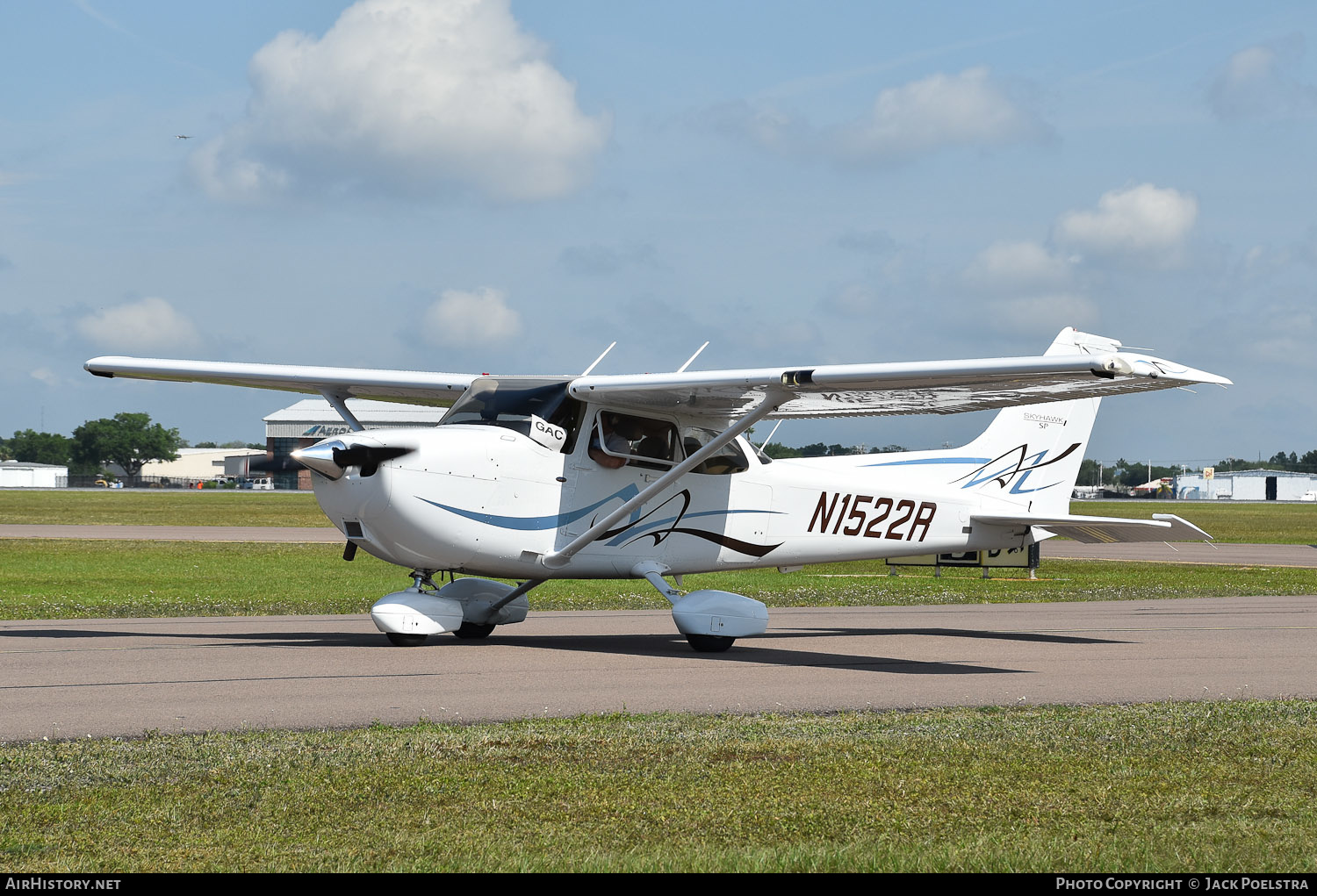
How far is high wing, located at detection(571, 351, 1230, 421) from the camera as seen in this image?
1105cm

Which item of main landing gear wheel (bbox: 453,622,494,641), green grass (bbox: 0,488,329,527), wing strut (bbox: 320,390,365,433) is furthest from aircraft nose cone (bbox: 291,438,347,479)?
green grass (bbox: 0,488,329,527)

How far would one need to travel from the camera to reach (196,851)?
5285mm

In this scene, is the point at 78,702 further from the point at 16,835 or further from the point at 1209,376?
the point at 1209,376

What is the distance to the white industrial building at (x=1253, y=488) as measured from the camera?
620 ft

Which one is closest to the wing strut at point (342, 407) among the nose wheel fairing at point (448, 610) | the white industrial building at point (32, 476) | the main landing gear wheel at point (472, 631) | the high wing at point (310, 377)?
the high wing at point (310, 377)

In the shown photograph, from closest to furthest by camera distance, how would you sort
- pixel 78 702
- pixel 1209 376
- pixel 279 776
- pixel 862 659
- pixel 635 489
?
pixel 279 776
pixel 78 702
pixel 1209 376
pixel 862 659
pixel 635 489

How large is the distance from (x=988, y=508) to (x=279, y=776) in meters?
11.7

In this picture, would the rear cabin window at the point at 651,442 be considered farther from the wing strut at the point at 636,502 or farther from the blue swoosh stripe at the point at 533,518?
the wing strut at the point at 636,502

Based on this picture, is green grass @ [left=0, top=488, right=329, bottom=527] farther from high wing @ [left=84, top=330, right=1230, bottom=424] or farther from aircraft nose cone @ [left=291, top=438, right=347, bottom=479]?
aircraft nose cone @ [left=291, top=438, right=347, bottom=479]

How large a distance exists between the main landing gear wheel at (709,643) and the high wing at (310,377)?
148 inches

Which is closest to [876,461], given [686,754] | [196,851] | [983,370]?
[983,370]

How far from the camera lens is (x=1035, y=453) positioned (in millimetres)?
17438

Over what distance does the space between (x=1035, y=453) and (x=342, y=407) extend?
8619 millimetres

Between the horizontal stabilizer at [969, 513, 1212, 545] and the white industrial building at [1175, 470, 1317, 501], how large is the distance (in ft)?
596
